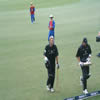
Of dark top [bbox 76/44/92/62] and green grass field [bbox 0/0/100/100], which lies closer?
dark top [bbox 76/44/92/62]

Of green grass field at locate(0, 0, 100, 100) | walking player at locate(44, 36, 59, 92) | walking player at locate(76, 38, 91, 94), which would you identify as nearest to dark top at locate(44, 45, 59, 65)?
walking player at locate(44, 36, 59, 92)

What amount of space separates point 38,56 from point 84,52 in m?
4.36

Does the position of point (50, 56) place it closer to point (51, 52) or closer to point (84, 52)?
point (51, 52)

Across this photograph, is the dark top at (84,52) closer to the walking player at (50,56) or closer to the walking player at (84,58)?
the walking player at (84,58)

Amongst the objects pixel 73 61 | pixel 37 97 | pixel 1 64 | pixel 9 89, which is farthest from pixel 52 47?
pixel 1 64

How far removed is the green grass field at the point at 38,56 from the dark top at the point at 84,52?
1.30 meters

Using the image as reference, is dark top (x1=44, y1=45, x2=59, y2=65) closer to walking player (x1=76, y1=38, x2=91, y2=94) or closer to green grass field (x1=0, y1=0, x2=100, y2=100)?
walking player (x1=76, y1=38, x2=91, y2=94)

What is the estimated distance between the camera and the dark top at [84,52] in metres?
6.92

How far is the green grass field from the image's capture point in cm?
766

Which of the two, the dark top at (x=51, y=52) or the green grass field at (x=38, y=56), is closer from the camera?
the dark top at (x=51, y=52)

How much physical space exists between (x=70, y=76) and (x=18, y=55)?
3807 mm

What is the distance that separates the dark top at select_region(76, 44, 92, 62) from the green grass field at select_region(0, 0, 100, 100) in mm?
1295

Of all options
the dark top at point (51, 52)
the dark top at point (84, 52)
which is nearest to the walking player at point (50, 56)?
the dark top at point (51, 52)

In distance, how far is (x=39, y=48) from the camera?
1205 centimetres
